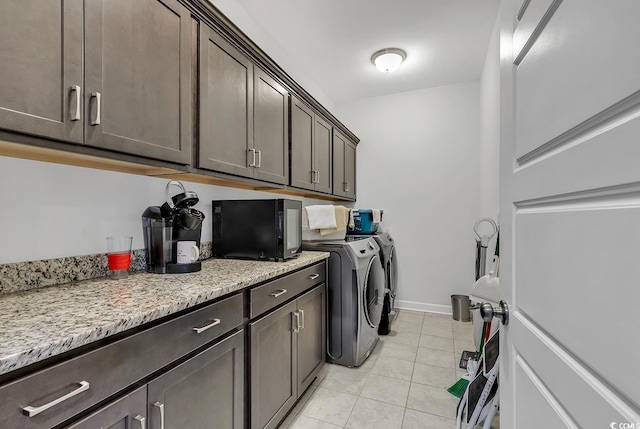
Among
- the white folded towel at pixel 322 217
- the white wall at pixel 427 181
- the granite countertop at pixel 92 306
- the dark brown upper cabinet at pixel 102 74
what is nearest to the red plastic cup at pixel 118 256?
the granite countertop at pixel 92 306

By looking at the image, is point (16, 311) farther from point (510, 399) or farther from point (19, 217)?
point (510, 399)

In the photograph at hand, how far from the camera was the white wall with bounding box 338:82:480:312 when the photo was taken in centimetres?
342

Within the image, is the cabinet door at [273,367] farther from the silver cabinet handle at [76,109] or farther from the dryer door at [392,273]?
the dryer door at [392,273]

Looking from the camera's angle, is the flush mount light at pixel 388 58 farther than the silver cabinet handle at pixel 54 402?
Yes

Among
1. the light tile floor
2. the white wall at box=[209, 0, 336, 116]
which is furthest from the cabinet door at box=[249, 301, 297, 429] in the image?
the white wall at box=[209, 0, 336, 116]

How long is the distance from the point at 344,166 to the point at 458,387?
2445 mm

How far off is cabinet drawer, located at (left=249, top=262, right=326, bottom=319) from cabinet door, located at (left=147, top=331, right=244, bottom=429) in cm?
16

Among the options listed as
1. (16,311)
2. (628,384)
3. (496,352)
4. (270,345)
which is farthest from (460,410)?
(16,311)

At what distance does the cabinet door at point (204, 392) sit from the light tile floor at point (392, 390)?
Result: 2.04ft

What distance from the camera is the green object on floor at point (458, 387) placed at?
6.17 ft

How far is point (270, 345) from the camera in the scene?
4.77 feet

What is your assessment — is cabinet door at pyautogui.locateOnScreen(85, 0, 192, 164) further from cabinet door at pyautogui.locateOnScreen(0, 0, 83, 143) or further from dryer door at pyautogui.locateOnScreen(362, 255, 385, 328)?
dryer door at pyautogui.locateOnScreen(362, 255, 385, 328)

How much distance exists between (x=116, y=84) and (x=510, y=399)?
1688 mm

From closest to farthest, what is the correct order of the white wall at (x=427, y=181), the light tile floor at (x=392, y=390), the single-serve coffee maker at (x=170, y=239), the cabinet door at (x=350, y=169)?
1. the single-serve coffee maker at (x=170, y=239)
2. the light tile floor at (x=392, y=390)
3. the white wall at (x=427, y=181)
4. the cabinet door at (x=350, y=169)
